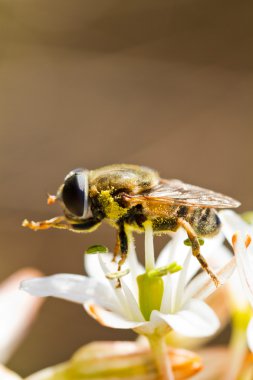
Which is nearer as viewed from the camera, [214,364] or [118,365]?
[118,365]

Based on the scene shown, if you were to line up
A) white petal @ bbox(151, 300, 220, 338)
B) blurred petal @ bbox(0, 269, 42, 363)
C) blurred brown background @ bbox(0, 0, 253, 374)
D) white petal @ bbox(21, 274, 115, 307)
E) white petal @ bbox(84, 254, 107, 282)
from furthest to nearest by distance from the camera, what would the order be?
blurred brown background @ bbox(0, 0, 253, 374) → blurred petal @ bbox(0, 269, 42, 363) → white petal @ bbox(84, 254, 107, 282) → white petal @ bbox(21, 274, 115, 307) → white petal @ bbox(151, 300, 220, 338)

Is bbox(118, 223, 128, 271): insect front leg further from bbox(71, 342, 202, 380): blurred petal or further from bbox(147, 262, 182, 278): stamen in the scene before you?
bbox(71, 342, 202, 380): blurred petal

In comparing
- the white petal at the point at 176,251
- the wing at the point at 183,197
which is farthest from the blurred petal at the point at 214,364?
the wing at the point at 183,197

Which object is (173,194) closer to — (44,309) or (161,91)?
(44,309)

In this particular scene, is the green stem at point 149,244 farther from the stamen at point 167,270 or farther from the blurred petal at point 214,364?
the blurred petal at point 214,364

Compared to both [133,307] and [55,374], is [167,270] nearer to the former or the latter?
[133,307]

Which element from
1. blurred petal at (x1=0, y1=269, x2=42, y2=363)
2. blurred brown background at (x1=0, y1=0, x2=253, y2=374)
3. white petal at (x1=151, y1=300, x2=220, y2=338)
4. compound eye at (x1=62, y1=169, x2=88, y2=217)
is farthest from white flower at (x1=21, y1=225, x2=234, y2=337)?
blurred brown background at (x1=0, y1=0, x2=253, y2=374)

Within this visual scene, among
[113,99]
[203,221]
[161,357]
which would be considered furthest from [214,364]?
[113,99]
